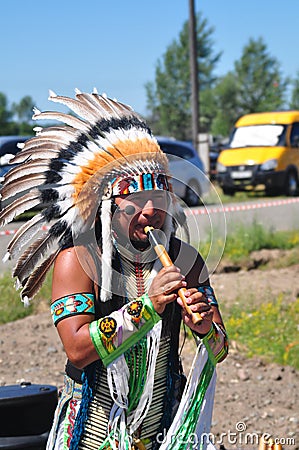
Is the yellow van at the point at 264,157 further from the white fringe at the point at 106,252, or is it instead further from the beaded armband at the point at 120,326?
the beaded armband at the point at 120,326

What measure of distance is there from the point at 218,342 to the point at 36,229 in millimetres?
663

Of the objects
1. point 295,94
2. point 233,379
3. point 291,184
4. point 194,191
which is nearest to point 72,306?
point 194,191

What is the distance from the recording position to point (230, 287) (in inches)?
303

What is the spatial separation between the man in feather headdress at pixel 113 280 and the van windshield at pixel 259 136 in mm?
17308

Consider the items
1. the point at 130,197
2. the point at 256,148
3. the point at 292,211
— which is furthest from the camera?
the point at 256,148

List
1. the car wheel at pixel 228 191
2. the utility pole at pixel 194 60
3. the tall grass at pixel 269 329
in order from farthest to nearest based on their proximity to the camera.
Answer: the utility pole at pixel 194 60 → the car wheel at pixel 228 191 → the tall grass at pixel 269 329

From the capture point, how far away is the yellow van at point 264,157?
1917cm

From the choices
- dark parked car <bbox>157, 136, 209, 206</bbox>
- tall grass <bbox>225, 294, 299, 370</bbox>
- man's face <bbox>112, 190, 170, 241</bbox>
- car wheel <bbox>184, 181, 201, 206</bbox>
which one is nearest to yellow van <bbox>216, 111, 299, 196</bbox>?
tall grass <bbox>225, 294, 299, 370</bbox>

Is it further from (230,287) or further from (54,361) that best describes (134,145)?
(230,287)

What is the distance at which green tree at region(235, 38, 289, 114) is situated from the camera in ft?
206

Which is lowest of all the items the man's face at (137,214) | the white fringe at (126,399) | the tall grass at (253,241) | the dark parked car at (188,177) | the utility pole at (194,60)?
the tall grass at (253,241)

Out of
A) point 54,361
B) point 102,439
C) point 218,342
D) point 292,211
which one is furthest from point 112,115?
point 292,211

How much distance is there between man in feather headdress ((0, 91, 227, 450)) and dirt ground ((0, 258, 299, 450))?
1.88m

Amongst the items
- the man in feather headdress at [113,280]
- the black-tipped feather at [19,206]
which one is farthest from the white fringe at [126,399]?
the black-tipped feather at [19,206]
